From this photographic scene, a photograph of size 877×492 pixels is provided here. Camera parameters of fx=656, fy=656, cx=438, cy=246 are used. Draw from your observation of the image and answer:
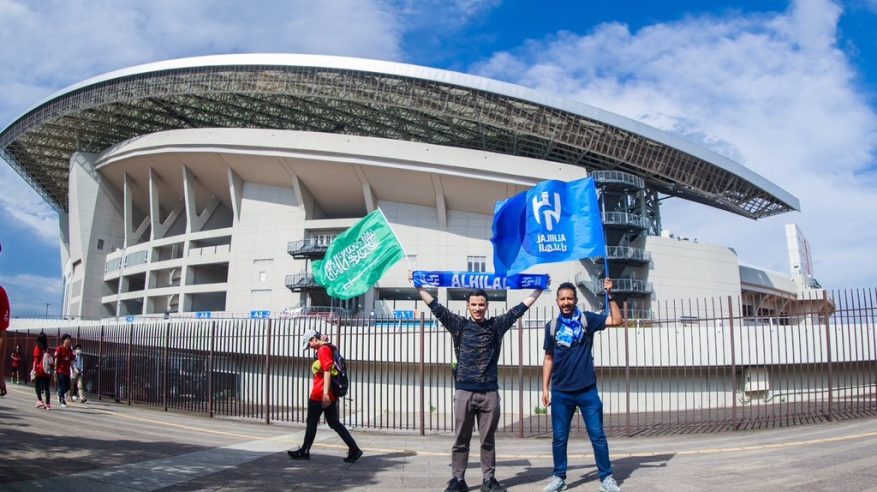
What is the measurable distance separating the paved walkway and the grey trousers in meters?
0.52

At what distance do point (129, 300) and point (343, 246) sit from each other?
55.1m

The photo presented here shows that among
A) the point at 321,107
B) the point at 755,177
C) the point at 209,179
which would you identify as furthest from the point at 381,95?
the point at 755,177

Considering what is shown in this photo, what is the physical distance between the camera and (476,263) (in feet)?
148

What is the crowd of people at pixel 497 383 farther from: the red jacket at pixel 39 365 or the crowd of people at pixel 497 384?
the red jacket at pixel 39 365

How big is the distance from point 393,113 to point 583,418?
45.9 m

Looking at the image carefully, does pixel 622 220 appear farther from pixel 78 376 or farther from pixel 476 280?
pixel 476 280

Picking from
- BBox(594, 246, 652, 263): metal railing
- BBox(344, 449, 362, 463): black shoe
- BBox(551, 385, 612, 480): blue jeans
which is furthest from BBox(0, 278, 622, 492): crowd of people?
BBox(594, 246, 652, 263): metal railing

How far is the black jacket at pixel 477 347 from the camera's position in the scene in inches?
244

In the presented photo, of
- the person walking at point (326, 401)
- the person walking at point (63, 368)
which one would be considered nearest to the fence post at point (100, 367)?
the person walking at point (63, 368)

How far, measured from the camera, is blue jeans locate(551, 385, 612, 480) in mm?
6074

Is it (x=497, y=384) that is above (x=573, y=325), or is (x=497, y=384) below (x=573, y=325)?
below

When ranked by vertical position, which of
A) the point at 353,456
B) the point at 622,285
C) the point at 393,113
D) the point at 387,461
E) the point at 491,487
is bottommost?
the point at 387,461

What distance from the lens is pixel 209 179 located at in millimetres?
53562

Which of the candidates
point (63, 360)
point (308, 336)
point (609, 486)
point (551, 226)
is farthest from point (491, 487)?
point (63, 360)
